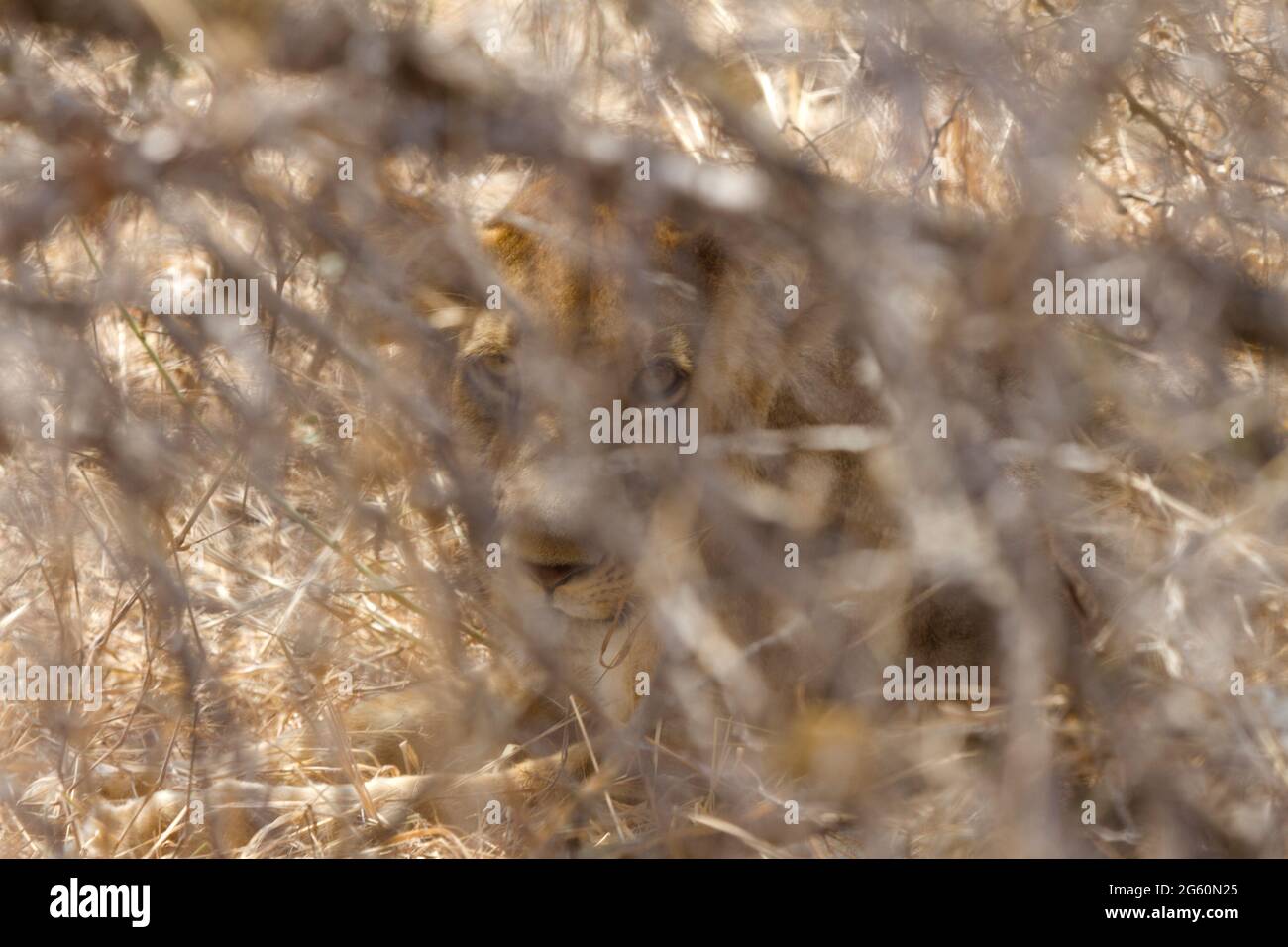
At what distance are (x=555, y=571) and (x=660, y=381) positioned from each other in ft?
1.57

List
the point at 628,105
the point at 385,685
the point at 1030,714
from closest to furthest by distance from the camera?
1. the point at 1030,714
2. the point at 628,105
3. the point at 385,685

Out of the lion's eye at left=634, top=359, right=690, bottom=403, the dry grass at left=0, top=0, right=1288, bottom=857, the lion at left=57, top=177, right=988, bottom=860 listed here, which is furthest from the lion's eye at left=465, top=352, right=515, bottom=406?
the lion's eye at left=634, top=359, right=690, bottom=403

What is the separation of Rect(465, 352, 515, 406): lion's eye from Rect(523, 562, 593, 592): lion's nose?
452 millimetres

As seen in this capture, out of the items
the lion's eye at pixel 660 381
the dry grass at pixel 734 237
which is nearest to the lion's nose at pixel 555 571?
the dry grass at pixel 734 237

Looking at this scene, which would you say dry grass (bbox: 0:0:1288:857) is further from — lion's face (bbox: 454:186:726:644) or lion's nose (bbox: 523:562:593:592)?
lion's nose (bbox: 523:562:593:592)

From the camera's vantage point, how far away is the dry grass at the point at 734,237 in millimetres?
2336

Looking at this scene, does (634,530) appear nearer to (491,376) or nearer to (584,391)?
(584,391)

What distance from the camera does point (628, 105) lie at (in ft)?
9.11

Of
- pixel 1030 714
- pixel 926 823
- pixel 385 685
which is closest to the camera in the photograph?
pixel 1030 714

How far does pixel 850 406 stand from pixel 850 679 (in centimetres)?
65

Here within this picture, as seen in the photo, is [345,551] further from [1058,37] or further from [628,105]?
[1058,37]

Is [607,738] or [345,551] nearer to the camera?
[607,738]

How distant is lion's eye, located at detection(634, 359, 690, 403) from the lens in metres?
2.78
